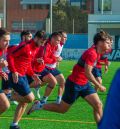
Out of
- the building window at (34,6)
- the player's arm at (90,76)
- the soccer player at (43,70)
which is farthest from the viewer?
the building window at (34,6)

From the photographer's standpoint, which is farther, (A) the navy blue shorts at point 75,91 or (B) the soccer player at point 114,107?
(A) the navy blue shorts at point 75,91

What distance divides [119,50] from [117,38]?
155 cm

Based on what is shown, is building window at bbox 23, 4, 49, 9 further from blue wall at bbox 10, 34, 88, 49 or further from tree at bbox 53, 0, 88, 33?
blue wall at bbox 10, 34, 88, 49

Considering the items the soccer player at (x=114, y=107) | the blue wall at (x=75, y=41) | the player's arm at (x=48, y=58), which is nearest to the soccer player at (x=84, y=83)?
the player's arm at (x=48, y=58)

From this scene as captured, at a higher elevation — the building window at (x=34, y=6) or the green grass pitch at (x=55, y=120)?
the building window at (x=34, y=6)

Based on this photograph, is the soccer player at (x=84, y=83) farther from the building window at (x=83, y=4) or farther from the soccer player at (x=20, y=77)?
the building window at (x=83, y=4)

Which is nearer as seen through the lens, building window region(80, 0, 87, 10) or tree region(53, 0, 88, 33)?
tree region(53, 0, 88, 33)

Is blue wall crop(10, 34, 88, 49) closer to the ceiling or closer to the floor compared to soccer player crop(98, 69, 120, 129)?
closer to the floor

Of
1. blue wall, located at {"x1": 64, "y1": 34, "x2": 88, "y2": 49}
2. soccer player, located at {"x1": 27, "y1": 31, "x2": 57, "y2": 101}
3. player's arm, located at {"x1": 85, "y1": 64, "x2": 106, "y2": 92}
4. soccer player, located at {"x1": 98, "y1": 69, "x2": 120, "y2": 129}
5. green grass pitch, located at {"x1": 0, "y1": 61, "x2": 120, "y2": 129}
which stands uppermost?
soccer player, located at {"x1": 98, "y1": 69, "x2": 120, "y2": 129}

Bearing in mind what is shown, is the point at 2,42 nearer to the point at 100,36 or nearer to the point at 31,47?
the point at 100,36

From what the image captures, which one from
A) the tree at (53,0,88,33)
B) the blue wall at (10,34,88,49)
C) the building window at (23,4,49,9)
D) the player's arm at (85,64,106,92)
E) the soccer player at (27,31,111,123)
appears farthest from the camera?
the building window at (23,4,49,9)

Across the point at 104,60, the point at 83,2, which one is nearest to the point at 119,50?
the point at 104,60

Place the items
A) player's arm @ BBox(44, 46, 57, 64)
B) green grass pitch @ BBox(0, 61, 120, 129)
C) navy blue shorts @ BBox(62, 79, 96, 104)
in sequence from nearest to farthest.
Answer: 1. navy blue shorts @ BBox(62, 79, 96, 104)
2. green grass pitch @ BBox(0, 61, 120, 129)
3. player's arm @ BBox(44, 46, 57, 64)

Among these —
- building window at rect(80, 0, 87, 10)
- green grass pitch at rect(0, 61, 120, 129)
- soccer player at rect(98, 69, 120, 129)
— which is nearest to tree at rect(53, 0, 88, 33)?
building window at rect(80, 0, 87, 10)
